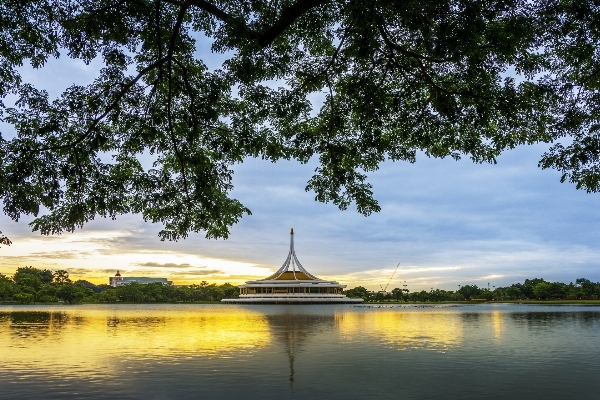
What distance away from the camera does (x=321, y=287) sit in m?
120

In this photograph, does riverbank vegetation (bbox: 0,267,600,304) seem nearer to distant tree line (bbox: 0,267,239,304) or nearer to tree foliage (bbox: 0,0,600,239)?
distant tree line (bbox: 0,267,239,304)

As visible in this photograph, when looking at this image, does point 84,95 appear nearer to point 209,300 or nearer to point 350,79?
point 350,79

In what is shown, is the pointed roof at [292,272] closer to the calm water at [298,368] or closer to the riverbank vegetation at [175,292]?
the riverbank vegetation at [175,292]

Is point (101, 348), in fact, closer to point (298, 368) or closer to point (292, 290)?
point (298, 368)

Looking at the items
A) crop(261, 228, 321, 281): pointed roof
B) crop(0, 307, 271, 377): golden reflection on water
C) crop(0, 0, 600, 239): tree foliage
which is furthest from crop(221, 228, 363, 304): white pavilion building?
crop(0, 0, 600, 239): tree foliage

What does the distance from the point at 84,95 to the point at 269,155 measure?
469 centimetres

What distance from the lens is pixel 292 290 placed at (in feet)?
396

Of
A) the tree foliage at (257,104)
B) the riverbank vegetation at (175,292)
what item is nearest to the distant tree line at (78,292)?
the riverbank vegetation at (175,292)

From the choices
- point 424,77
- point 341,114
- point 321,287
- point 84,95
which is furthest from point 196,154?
point 321,287

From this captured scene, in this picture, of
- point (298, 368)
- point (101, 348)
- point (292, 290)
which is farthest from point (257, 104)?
point (292, 290)

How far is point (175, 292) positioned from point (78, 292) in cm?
2466

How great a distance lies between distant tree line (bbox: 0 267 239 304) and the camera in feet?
355

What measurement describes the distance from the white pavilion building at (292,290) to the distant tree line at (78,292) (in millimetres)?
14721

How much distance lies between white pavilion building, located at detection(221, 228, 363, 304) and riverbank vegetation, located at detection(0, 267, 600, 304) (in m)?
16.1
